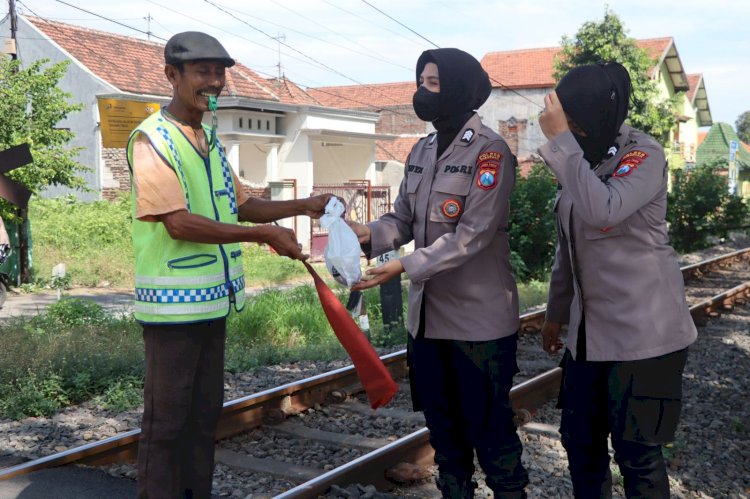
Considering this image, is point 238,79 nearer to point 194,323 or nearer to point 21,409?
point 21,409

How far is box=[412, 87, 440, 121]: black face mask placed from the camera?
3.74m

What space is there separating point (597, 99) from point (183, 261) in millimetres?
1775

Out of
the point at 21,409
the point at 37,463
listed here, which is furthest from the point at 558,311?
the point at 21,409

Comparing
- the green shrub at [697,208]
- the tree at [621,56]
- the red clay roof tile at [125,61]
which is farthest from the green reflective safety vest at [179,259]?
the tree at [621,56]

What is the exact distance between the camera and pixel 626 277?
11.1ft

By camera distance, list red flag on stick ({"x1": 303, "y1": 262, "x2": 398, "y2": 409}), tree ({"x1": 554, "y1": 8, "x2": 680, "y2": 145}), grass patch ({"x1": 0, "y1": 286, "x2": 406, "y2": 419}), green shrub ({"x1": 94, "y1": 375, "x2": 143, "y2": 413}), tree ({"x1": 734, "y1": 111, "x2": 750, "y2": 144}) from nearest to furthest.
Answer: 1. red flag on stick ({"x1": 303, "y1": 262, "x2": 398, "y2": 409})
2. green shrub ({"x1": 94, "y1": 375, "x2": 143, "y2": 413})
3. grass patch ({"x1": 0, "y1": 286, "x2": 406, "y2": 419})
4. tree ({"x1": 554, "y1": 8, "x2": 680, "y2": 145})
5. tree ({"x1": 734, "y1": 111, "x2": 750, "y2": 144})

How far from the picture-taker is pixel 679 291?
346 cm

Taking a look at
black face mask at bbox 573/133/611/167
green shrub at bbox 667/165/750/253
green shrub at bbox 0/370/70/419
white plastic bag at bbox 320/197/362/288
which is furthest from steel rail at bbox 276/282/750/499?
green shrub at bbox 667/165/750/253

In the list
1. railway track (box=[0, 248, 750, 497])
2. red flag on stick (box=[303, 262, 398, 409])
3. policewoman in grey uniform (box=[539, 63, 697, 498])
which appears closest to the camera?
policewoman in grey uniform (box=[539, 63, 697, 498])

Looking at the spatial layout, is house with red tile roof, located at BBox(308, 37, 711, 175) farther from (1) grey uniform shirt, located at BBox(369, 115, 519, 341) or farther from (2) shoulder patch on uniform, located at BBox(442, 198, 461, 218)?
(2) shoulder patch on uniform, located at BBox(442, 198, 461, 218)

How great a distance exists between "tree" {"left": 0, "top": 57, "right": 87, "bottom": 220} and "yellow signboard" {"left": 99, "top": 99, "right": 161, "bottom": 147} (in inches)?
23.2

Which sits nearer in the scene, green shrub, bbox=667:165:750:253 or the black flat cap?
the black flat cap

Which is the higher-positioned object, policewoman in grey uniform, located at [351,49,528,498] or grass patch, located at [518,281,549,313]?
policewoman in grey uniform, located at [351,49,528,498]

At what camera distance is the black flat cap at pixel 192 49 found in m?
3.33
